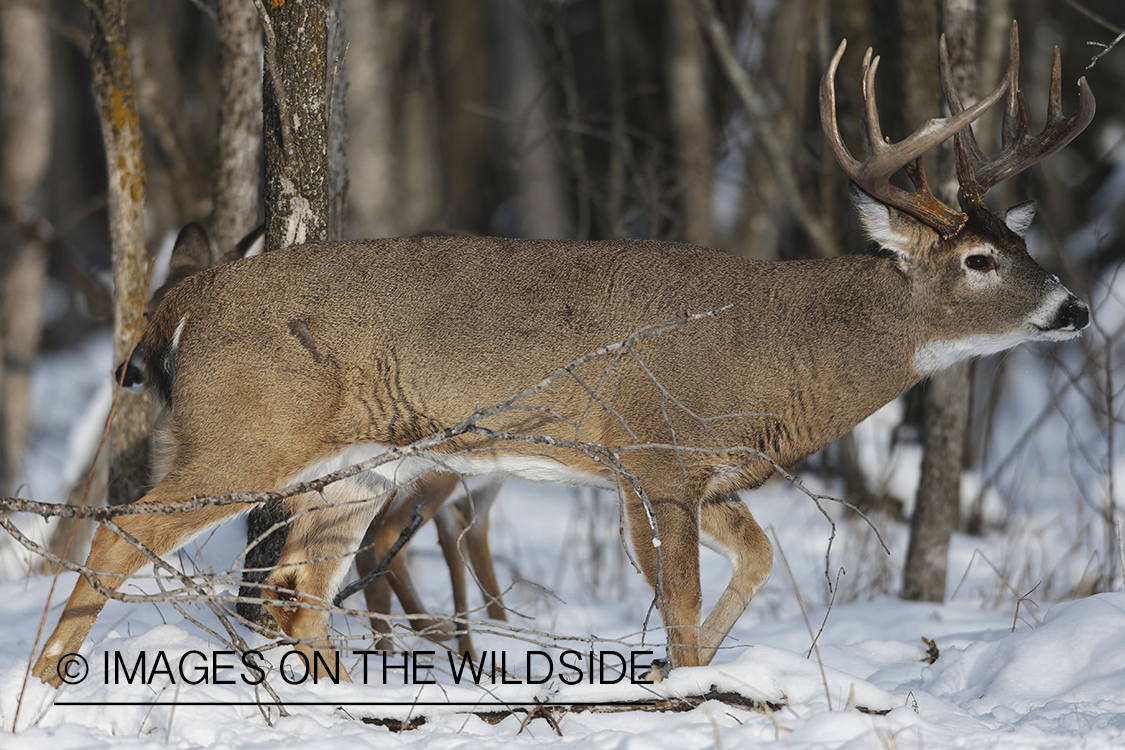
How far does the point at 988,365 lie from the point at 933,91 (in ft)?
17.0

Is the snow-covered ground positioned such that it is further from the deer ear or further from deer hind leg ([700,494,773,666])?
the deer ear

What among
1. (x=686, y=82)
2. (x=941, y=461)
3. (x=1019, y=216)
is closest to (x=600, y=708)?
(x=1019, y=216)

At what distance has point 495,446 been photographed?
14.7 feet

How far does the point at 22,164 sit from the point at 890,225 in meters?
8.18

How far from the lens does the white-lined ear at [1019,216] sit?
200 inches

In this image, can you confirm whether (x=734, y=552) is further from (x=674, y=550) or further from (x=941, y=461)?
(x=941, y=461)

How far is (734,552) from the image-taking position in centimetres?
494

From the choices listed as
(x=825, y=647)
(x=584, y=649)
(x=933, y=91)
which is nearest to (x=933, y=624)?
(x=825, y=647)

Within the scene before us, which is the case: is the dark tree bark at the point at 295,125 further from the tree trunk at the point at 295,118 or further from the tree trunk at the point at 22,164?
the tree trunk at the point at 22,164

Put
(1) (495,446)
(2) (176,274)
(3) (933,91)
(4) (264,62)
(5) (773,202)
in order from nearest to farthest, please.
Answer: (1) (495,446) → (4) (264,62) → (2) (176,274) → (3) (933,91) → (5) (773,202)

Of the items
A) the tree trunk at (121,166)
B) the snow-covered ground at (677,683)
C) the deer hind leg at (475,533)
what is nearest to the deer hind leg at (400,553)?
the snow-covered ground at (677,683)

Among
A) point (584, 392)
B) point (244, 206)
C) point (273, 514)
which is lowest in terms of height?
point (273, 514)

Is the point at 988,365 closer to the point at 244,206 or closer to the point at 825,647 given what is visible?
the point at 825,647

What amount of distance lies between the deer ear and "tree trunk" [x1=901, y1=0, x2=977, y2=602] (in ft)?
4.86
